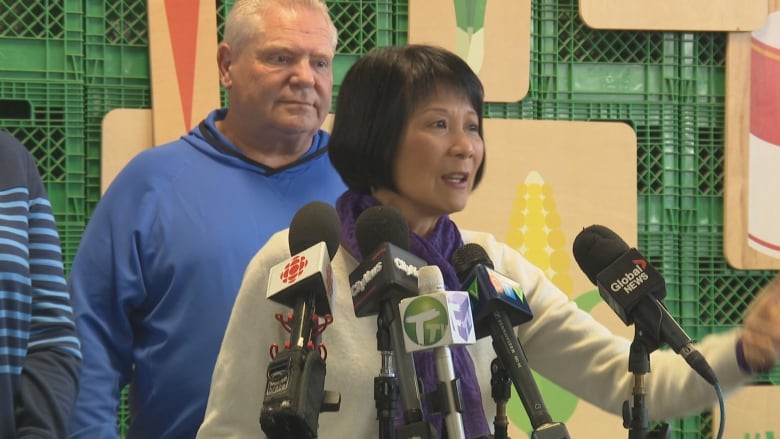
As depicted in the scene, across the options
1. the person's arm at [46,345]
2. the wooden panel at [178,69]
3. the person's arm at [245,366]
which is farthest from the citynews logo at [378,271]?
the wooden panel at [178,69]

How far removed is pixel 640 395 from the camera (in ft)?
4.28

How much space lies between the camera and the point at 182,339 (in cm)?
221

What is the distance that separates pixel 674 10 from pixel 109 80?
4.96 ft

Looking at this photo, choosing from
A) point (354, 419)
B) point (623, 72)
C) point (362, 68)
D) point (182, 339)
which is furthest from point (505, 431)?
point (623, 72)

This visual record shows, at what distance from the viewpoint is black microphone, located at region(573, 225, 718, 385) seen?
128 centimetres

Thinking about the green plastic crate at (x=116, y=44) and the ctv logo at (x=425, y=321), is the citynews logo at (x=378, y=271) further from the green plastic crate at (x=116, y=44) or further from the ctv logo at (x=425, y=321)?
the green plastic crate at (x=116, y=44)

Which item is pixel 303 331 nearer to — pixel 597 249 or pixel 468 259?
pixel 468 259

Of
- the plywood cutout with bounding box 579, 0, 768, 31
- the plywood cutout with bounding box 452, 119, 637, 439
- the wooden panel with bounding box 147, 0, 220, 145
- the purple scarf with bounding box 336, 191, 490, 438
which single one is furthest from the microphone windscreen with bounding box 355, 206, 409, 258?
the plywood cutout with bounding box 579, 0, 768, 31

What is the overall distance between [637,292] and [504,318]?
6.7 inches

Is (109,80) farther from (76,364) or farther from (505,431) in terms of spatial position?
(505,431)

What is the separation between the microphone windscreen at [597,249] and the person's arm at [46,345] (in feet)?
2.26

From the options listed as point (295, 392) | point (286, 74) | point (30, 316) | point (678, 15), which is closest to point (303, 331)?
point (295, 392)

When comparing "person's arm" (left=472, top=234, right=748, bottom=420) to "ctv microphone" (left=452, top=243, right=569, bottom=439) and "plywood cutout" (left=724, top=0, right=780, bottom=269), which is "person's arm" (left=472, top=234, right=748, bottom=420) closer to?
"ctv microphone" (left=452, top=243, right=569, bottom=439)

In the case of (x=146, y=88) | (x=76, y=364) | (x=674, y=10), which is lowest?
(x=76, y=364)
